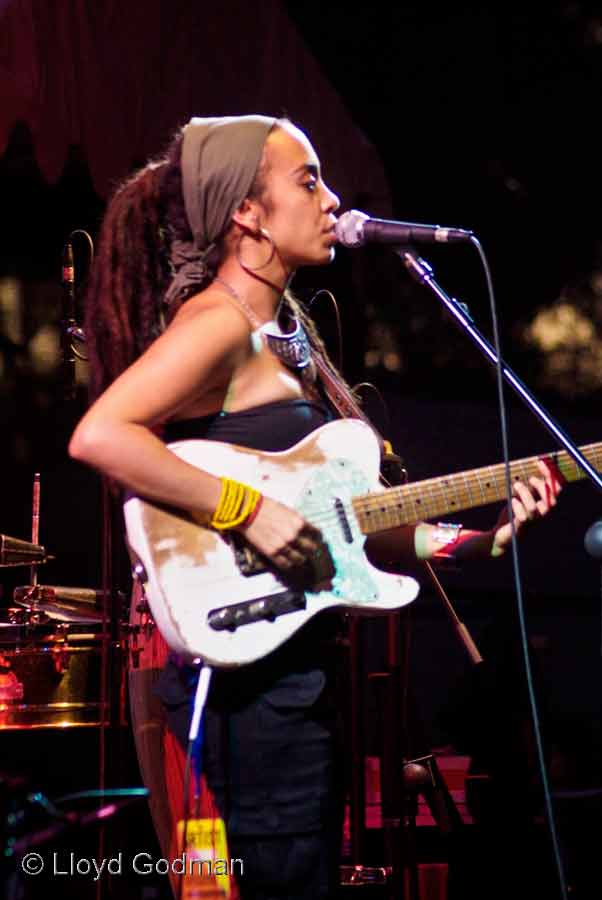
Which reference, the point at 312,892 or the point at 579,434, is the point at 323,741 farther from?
the point at 579,434

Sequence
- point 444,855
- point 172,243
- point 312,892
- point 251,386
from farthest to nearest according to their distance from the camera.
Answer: point 444,855 → point 172,243 → point 251,386 → point 312,892

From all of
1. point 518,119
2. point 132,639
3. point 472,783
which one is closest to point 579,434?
point 518,119

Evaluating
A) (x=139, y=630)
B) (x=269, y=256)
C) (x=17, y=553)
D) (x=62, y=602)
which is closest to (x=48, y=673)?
(x=62, y=602)

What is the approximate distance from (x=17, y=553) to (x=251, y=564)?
5.86 ft

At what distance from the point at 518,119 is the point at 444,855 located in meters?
4.61

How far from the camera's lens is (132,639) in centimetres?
380

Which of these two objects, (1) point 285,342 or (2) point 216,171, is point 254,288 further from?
(2) point 216,171

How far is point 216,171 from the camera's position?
2600mm

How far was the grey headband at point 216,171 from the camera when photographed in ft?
8.51

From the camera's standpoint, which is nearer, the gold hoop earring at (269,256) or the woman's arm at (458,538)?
the gold hoop earring at (269,256)

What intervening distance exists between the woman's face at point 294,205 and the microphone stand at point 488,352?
0.71ft

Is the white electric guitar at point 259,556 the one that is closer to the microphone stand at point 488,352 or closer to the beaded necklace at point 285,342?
the beaded necklace at point 285,342

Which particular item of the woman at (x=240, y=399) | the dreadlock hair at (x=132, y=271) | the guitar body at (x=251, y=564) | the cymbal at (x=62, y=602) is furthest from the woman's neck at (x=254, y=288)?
the cymbal at (x=62, y=602)

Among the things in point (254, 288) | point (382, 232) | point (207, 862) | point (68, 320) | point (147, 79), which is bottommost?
point (207, 862)
